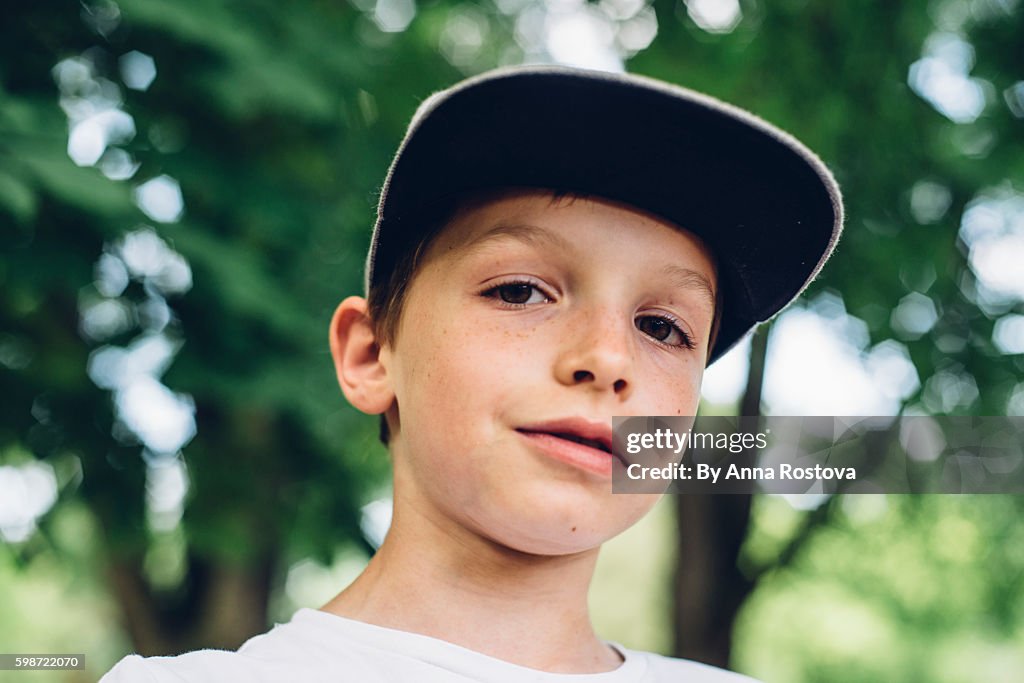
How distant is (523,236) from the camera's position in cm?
159

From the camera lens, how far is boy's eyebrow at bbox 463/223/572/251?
1.57 m

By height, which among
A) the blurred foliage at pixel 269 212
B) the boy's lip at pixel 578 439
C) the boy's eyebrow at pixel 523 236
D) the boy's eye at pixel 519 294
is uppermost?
the blurred foliage at pixel 269 212

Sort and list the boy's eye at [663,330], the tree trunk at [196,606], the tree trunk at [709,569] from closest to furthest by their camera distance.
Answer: the boy's eye at [663,330] → the tree trunk at [196,606] → the tree trunk at [709,569]

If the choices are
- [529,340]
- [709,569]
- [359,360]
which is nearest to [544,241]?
[529,340]

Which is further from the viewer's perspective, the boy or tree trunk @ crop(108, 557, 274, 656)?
tree trunk @ crop(108, 557, 274, 656)

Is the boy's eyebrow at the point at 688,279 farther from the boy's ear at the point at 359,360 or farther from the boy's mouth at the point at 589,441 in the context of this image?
the boy's ear at the point at 359,360

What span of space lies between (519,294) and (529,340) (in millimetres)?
96

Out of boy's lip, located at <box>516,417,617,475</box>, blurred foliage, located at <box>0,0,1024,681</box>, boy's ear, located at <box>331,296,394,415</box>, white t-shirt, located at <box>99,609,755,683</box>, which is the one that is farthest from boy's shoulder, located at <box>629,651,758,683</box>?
blurred foliage, located at <box>0,0,1024,681</box>

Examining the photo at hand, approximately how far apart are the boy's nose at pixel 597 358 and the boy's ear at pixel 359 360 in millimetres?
429

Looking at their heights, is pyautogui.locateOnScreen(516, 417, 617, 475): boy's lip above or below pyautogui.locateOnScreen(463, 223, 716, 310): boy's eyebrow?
below

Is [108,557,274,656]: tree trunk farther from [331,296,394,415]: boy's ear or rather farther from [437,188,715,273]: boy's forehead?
[437,188,715,273]: boy's forehead

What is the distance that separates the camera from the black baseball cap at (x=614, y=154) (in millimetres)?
1576

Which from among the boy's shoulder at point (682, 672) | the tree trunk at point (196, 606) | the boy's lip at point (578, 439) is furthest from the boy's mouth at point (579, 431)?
the tree trunk at point (196, 606)

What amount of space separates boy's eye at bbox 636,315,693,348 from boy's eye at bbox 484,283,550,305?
17 cm
